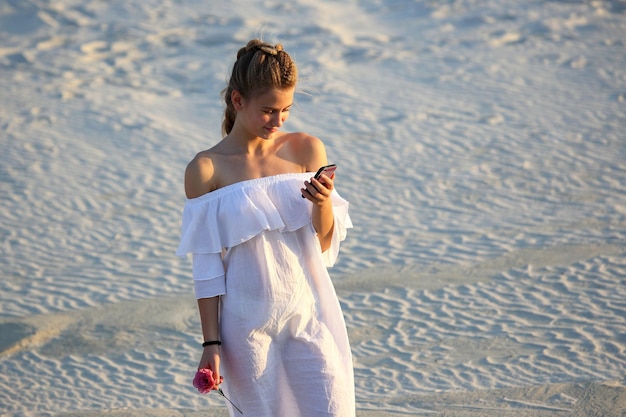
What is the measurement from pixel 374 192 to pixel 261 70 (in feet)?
17.6

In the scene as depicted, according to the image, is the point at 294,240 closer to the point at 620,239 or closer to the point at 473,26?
the point at 620,239

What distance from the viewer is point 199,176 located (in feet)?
10.3

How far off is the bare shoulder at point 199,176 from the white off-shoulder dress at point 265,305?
0.03 metres

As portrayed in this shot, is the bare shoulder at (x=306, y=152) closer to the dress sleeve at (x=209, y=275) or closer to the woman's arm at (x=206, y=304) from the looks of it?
the woman's arm at (x=206, y=304)

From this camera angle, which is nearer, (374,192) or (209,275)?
(209,275)

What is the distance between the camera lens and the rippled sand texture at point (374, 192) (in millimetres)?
5371

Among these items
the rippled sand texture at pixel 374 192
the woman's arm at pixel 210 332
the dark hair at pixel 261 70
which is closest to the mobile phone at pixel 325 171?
the dark hair at pixel 261 70

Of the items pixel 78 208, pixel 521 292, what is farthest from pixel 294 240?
pixel 78 208

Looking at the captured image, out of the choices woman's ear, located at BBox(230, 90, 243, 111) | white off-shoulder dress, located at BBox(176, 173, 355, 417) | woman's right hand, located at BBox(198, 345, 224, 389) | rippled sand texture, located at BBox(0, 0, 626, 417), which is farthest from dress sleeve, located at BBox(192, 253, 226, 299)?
rippled sand texture, located at BBox(0, 0, 626, 417)

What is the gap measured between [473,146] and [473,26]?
489cm

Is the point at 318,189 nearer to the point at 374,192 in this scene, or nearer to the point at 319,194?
the point at 319,194

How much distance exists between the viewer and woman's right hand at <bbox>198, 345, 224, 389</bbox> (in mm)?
Answer: 3084

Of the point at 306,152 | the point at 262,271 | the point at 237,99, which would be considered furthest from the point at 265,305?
the point at 237,99

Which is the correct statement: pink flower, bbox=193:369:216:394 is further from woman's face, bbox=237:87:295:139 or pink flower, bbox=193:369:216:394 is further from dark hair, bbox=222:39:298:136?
dark hair, bbox=222:39:298:136
